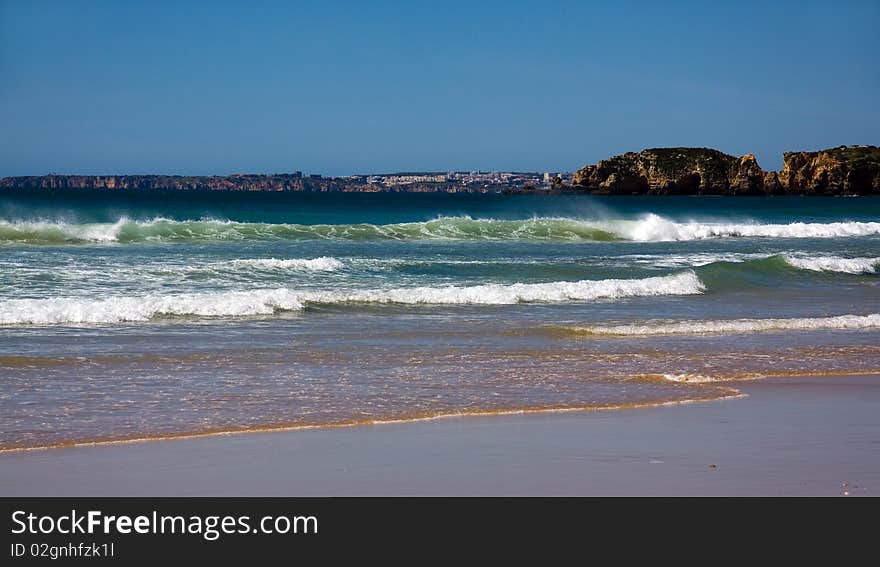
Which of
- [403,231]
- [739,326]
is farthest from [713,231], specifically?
[739,326]

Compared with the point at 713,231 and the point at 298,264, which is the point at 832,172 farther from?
the point at 298,264

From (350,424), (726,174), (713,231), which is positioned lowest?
(713,231)

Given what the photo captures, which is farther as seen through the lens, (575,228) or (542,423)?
(575,228)

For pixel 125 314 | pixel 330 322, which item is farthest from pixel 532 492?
pixel 125 314

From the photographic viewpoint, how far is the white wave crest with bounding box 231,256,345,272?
2155cm

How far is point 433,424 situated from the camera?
26.0 ft

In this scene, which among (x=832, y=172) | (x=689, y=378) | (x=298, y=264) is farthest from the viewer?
(x=832, y=172)

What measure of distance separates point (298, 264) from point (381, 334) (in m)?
9.35

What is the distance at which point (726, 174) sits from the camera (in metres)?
122

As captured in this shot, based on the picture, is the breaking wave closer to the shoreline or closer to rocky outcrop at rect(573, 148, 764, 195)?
the shoreline

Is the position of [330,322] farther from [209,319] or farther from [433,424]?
[433,424]
